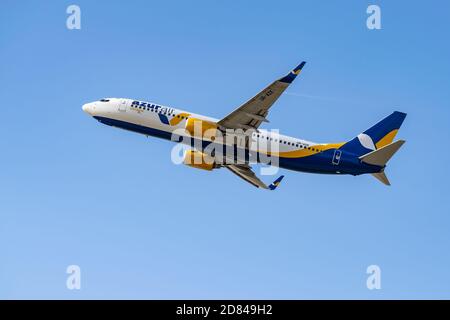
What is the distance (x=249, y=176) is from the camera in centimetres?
7419

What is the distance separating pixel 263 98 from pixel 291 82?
11.5 ft

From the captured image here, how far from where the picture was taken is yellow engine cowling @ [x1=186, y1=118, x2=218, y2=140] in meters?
64.5

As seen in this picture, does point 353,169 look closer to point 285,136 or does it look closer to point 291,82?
point 285,136

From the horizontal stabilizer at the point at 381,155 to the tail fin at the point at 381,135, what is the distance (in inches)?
111

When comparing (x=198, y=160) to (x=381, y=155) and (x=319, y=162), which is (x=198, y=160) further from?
(x=381, y=155)

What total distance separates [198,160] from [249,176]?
6.98 m

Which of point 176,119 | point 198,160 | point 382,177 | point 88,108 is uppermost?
point 88,108

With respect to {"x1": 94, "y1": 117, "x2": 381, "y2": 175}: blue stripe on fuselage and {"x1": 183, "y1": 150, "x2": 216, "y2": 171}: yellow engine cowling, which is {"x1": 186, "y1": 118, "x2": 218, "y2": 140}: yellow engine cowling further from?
{"x1": 183, "y1": 150, "x2": 216, "y2": 171}: yellow engine cowling

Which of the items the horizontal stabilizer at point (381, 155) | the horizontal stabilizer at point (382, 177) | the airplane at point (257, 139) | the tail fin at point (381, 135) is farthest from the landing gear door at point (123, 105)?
the horizontal stabilizer at point (382, 177)

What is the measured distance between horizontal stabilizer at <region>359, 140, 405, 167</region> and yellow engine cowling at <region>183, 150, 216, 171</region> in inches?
637

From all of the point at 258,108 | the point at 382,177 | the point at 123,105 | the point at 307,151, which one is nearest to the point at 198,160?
the point at 123,105

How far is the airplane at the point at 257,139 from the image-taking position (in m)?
62.7

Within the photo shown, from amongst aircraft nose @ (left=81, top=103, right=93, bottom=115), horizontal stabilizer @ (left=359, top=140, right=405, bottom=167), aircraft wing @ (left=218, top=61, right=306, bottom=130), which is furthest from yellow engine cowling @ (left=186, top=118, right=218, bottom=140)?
horizontal stabilizer @ (left=359, top=140, right=405, bottom=167)

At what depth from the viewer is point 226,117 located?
63.4 metres
